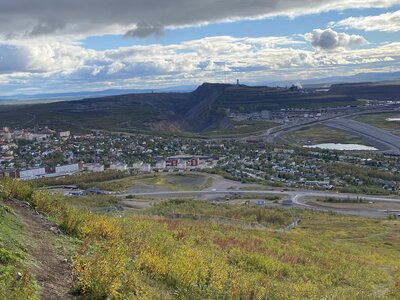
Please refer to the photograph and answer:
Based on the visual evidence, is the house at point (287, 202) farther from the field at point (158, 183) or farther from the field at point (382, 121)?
the field at point (382, 121)

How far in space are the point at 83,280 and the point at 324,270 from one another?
26.1ft

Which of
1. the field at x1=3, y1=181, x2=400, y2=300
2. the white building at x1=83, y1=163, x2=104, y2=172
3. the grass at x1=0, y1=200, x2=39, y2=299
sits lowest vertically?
the white building at x1=83, y1=163, x2=104, y2=172

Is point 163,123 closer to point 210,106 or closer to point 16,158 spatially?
point 210,106

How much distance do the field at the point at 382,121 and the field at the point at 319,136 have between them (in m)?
11.9

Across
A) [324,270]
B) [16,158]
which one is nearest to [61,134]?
[16,158]

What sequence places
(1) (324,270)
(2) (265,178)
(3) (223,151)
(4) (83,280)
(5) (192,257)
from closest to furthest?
1. (4) (83,280)
2. (5) (192,257)
3. (1) (324,270)
4. (2) (265,178)
5. (3) (223,151)

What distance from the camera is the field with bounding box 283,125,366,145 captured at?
4619 inches

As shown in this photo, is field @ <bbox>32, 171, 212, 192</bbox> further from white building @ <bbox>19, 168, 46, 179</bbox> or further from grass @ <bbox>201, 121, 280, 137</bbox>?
grass @ <bbox>201, 121, 280, 137</bbox>

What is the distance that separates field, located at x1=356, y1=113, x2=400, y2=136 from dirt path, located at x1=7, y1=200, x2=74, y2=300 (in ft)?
399

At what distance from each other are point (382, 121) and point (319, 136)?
2599 centimetres

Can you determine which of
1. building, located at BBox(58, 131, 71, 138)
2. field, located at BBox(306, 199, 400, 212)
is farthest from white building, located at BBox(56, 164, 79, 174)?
building, located at BBox(58, 131, 71, 138)

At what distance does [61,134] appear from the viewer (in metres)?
128

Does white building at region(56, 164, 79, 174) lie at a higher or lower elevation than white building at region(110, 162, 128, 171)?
higher

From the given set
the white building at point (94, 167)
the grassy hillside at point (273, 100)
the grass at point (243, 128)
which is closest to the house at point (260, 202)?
the white building at point (94, 167)
